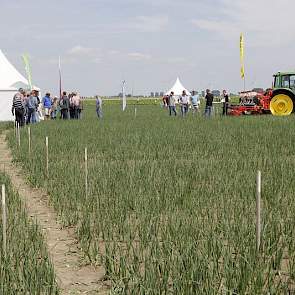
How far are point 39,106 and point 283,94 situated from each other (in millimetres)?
11674

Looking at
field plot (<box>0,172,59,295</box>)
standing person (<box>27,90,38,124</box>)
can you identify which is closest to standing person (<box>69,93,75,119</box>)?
standing person (<box>27,90,38,124</box>)

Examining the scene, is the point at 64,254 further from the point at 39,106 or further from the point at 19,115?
the point at 39,106

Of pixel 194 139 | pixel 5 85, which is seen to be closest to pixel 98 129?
pixel 194 139

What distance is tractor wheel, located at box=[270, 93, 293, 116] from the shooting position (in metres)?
23.6

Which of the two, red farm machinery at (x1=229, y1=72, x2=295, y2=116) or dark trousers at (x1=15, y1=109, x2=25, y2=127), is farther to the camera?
red farm machinery at (x1=229, y1=72, x2=295, y2=116)

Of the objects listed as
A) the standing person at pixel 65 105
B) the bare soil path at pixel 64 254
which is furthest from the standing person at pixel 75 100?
the bare soil path at pixel 64 254

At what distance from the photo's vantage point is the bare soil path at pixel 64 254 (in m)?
3.76

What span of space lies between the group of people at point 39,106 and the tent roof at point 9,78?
1386 mm

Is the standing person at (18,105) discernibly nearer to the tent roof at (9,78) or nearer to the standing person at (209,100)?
the tent roof at (9,78)

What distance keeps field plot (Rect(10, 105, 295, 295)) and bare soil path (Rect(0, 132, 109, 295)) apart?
0.12 metres

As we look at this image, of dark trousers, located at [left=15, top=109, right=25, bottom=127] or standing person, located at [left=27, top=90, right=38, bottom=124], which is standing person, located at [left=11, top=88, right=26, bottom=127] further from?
standing person, located at [left=27, top=90, right=38, bottom=124]

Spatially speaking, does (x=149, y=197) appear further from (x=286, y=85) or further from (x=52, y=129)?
(x=286, y=85)

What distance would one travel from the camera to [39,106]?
24484 mm

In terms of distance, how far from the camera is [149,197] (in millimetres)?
6035
